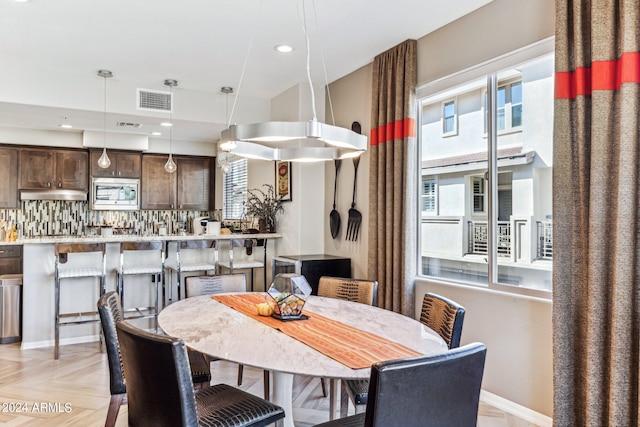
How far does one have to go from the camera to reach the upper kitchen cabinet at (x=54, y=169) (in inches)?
269

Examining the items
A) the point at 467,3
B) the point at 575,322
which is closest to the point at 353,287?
the point at 575,322

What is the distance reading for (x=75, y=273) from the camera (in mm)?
4230

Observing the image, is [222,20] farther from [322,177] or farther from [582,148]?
[582,148]

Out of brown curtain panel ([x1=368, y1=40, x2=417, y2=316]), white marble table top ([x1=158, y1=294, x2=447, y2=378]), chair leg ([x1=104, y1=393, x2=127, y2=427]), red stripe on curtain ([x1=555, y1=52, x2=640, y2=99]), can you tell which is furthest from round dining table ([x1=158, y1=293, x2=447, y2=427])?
red stripe on curtain ([x1=555, y1=52, x2=640, y2=99])

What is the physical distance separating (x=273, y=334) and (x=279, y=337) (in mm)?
59

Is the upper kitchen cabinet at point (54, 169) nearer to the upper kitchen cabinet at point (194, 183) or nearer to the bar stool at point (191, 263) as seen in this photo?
the upper kitchen cabinet at point (194, 183)

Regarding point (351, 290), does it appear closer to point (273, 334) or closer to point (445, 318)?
point (445, 318)

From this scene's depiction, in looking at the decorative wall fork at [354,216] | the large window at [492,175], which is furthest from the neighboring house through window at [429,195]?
the decorative wall fork at [354,216]

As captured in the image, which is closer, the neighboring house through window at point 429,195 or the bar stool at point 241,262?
the neighboring house through window at point 429,195

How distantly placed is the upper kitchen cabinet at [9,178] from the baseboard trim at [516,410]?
6.95 metres

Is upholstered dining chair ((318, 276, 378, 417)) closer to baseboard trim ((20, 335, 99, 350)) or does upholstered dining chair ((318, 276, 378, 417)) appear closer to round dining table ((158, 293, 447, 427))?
round dining table ((158, 293, 447, 427))

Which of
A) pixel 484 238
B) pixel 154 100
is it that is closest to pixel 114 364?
pixel 484 238

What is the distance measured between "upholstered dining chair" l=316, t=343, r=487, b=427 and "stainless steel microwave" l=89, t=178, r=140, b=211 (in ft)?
22.7

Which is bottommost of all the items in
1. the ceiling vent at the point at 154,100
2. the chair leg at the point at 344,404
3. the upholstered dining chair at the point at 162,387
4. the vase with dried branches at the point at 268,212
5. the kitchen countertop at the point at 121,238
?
the chair leg at the point at 344,404
